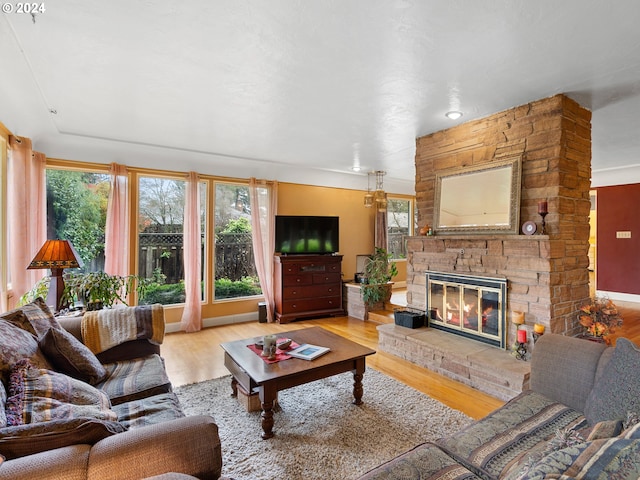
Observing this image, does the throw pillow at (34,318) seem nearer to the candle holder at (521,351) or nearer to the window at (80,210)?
the window at (80,210)

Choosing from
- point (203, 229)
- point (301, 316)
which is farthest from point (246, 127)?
point (301, 316)

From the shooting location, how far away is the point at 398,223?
7754 millimetres

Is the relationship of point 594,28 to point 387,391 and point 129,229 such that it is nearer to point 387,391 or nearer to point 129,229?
point 387,391

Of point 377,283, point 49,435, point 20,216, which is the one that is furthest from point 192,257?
point 49,435

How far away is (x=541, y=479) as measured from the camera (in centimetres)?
84

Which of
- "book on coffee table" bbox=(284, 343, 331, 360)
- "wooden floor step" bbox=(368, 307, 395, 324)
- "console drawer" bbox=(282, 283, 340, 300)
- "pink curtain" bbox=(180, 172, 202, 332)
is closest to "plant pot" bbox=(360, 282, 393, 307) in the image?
"wooden floor step" bbox=(368, 307, 395, 324)

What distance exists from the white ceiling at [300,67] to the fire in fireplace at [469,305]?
170 centimetres

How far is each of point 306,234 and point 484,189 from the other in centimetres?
304

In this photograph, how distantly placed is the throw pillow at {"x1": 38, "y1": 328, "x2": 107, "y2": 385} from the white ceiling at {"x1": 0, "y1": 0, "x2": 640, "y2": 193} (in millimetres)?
1811

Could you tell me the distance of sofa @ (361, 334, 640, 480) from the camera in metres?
0.86

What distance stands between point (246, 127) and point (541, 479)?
3661 millimetres

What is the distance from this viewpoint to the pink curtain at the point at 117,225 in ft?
13.8

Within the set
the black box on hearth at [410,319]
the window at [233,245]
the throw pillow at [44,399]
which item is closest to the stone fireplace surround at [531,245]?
the black box on hearth at [410,319]

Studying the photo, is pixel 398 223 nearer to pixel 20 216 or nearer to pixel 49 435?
pixel 20 216
